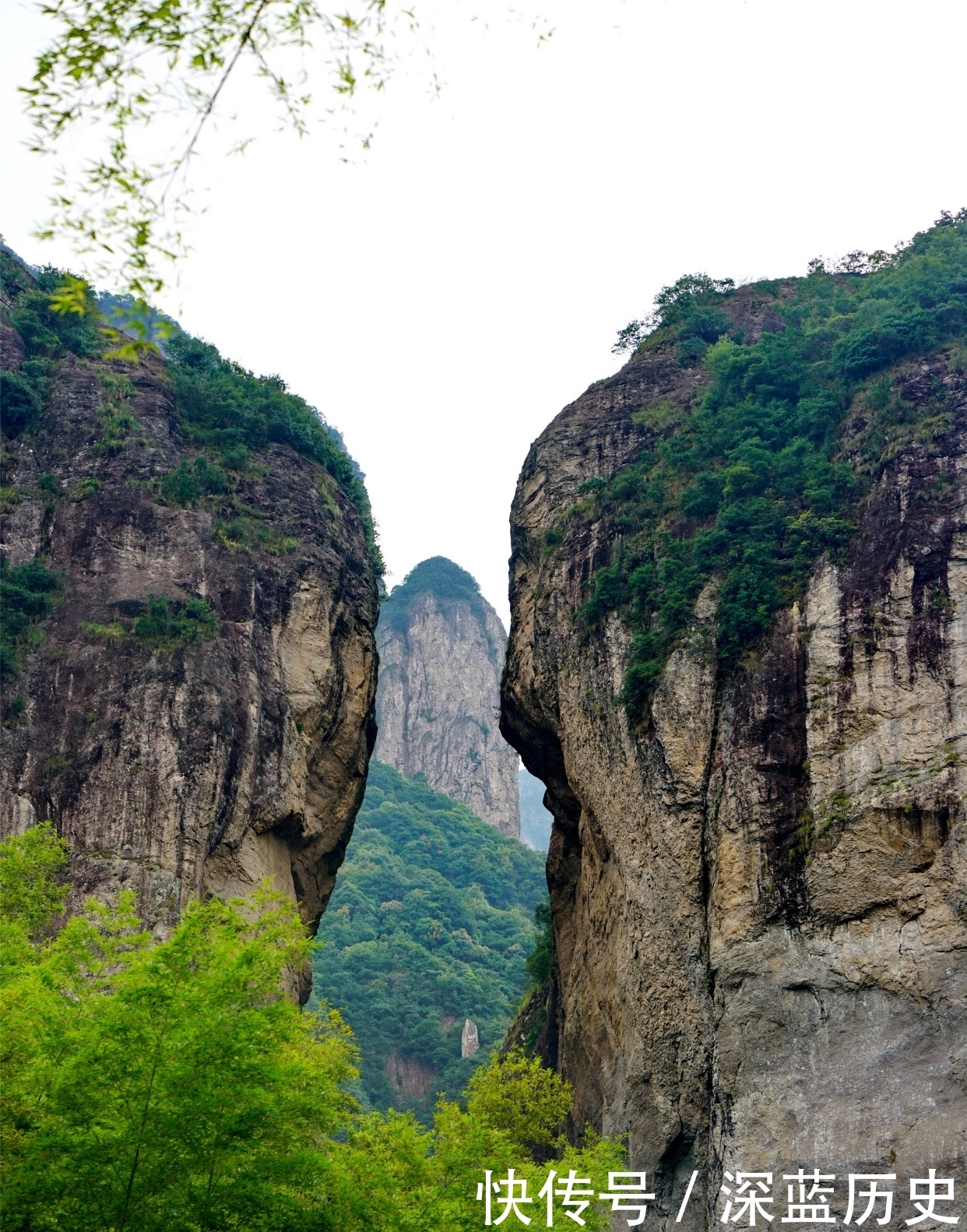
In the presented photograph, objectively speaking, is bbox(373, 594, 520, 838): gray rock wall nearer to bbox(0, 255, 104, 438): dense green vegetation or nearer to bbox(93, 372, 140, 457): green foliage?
bbox(0, 255, 104, 438): dense green vegetation

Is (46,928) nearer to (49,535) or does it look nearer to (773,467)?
(49,535)

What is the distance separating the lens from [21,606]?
29547 millimetres

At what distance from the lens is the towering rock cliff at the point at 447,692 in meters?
104

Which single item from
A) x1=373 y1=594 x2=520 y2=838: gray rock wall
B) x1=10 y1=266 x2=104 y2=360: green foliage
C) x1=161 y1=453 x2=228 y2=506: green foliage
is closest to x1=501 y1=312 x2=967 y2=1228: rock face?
x1=161 y1=453 x2=228 y2=506: green foliage

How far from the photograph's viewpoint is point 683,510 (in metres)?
30.2

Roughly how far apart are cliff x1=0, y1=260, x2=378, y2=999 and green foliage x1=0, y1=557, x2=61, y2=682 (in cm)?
5

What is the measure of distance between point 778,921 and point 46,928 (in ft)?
46.6

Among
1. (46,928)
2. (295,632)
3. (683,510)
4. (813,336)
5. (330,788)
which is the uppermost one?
(813,336)

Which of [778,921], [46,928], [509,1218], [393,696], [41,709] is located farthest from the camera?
[393,696]

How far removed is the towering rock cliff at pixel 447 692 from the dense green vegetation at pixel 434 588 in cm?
10

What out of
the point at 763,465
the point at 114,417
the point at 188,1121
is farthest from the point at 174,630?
the point at 188,1121

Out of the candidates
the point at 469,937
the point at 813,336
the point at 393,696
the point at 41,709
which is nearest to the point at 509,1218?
the point at 41,709

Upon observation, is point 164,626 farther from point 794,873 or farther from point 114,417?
point 794,873

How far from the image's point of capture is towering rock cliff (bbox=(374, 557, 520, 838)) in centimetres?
10412
